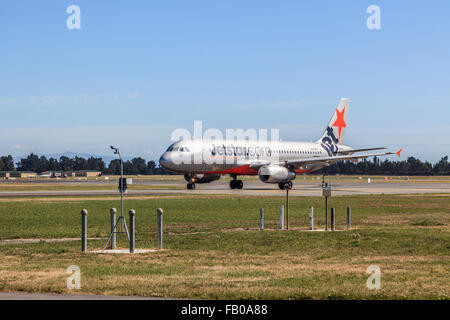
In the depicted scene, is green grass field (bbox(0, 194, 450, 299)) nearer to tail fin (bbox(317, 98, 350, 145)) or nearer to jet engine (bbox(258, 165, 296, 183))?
jet engine (bbox(258, 165, 296, 183))

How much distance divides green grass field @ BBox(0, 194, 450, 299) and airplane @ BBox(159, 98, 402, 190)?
25899 mm

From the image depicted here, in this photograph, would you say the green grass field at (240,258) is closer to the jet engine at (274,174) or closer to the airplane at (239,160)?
the airplane at (239,160)

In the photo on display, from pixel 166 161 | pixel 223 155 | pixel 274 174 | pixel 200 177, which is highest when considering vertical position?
pixel 223 155

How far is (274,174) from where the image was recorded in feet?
209

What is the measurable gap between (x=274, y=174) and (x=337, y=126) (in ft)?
68.5

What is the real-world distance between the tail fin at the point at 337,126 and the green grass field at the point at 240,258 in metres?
45.7

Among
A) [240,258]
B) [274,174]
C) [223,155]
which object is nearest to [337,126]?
[274,174]

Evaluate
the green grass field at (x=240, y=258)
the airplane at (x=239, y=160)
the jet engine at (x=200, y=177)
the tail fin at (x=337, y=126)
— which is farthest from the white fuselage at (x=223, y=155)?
the green grass field at (x=240, y=258)

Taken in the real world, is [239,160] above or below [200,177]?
above

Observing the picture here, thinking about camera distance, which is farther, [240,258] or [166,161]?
[166,161]

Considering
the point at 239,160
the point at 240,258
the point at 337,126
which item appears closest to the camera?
the point at 240,258

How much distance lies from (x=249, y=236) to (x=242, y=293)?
37.0 ft

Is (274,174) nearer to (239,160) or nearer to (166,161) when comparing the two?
(239,160)
